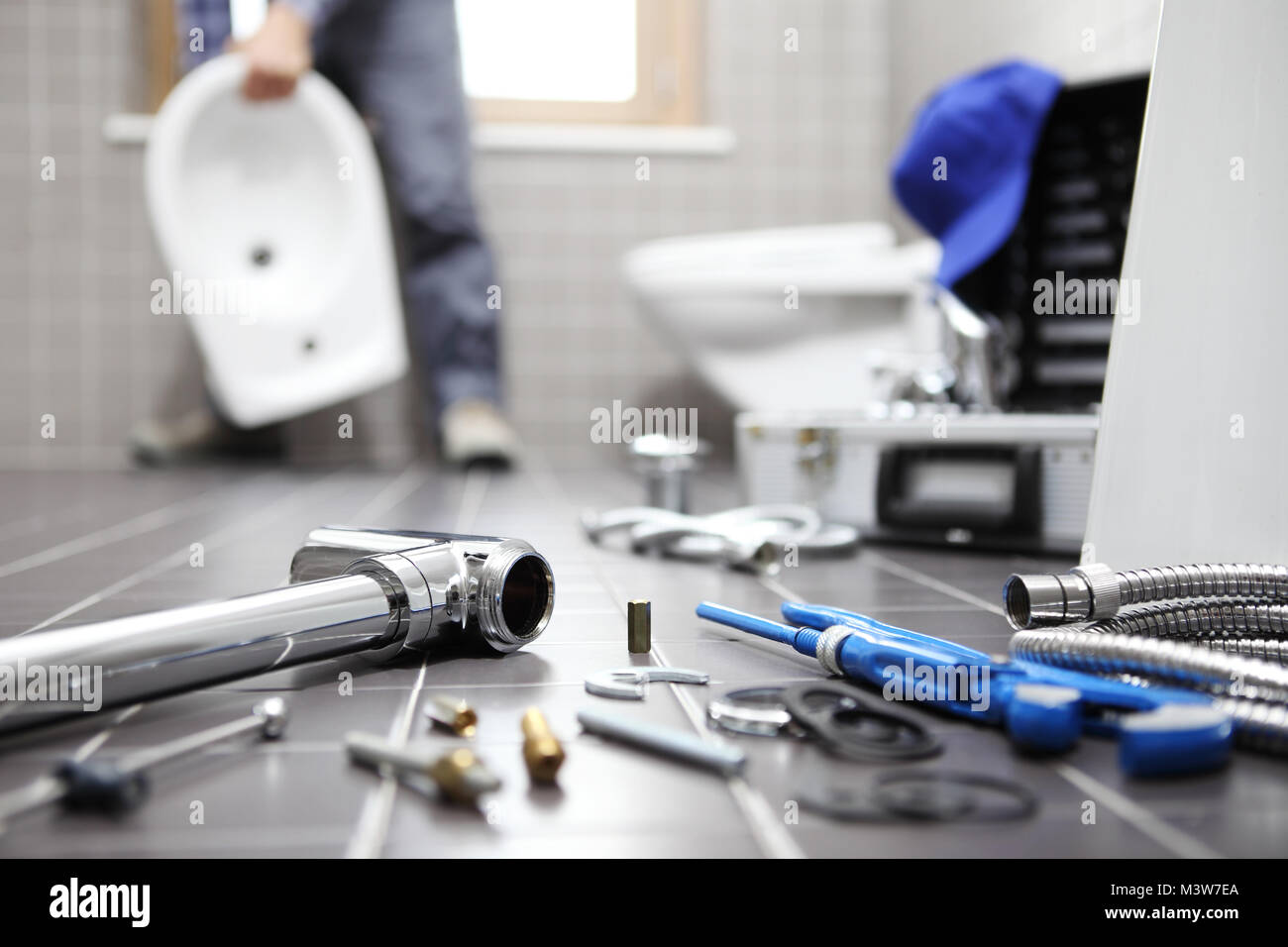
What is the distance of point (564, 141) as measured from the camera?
2.71 meters

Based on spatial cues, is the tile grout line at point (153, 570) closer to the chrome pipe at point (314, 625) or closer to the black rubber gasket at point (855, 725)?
the chrome pipe at point (314, 625)

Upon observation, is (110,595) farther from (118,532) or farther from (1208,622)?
(1208,622)

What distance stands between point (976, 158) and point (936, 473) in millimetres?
402

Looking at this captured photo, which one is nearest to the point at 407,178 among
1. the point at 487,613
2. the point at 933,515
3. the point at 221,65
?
the point at 221,65

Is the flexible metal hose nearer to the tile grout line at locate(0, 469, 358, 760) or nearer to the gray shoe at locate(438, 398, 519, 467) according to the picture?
the tile grout line at locate(0, 469, 358, 760)

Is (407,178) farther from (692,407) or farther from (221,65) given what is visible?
(692,407)

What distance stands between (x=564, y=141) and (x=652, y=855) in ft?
8.34

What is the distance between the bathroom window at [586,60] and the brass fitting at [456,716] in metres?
2.48

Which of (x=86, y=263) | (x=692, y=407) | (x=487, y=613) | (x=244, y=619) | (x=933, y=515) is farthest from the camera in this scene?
(x=692, y=407)

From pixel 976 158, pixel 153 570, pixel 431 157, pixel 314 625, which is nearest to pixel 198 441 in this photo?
pixel 431 157

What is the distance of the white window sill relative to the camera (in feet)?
8.85

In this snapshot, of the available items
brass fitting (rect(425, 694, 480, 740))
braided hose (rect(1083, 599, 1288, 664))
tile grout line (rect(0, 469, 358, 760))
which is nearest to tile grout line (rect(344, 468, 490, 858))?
brass fitting (rect(425, 694, 480, 740))

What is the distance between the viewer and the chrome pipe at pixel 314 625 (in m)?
0.46

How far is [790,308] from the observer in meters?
2.25
